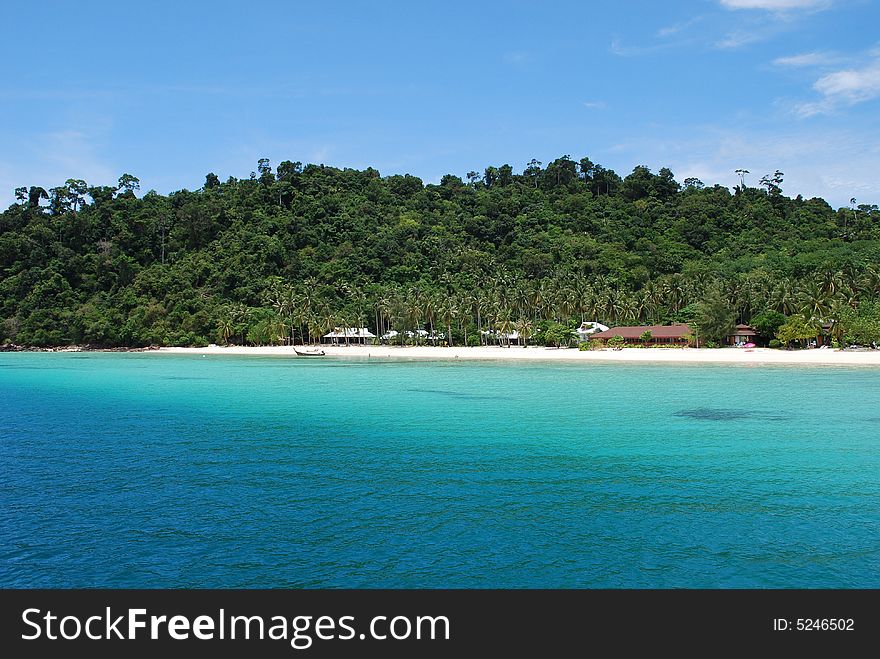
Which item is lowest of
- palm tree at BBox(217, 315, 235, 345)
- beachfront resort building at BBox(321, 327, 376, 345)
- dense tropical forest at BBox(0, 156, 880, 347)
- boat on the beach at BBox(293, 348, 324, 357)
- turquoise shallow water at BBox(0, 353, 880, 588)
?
turquoise shallow water at BBox(0, 353, 880, 588)

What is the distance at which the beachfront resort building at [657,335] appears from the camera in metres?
70.2

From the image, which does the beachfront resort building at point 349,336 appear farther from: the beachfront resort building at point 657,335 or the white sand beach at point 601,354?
the beachfront resort building at point 657,335

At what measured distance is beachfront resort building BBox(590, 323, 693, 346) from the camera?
230ft

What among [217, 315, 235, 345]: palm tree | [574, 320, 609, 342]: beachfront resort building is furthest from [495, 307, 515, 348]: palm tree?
[217, 315, 235, 345]: palm tree

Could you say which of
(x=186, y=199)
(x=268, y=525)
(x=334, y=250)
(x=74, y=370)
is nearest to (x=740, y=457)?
(x=268, y=525)

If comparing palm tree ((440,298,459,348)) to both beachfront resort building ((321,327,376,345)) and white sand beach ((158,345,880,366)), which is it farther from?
beachfront resort building ((321,327,376,345))

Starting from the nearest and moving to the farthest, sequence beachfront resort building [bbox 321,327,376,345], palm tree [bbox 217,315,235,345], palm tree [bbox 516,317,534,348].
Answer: palm tree [bbox 516,317,534,348] < beachfront resort building [bbox 321,327,376,345] < palm tree [bbox 217,315,235,345]

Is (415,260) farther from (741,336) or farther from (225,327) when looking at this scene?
(741,336)

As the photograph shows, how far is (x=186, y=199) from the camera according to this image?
12900 centimetres

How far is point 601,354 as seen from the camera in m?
65.2

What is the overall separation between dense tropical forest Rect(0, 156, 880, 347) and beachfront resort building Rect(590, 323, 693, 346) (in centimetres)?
326
